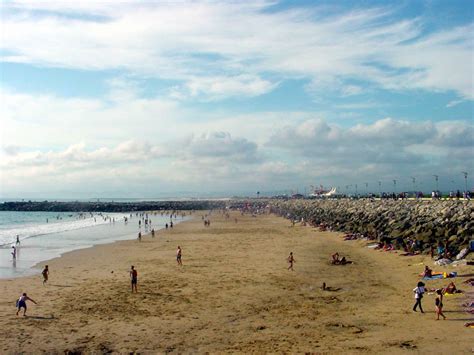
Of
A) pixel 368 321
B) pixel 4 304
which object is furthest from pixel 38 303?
pixel 368 321

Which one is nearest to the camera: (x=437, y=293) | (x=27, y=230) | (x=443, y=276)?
(x=437, y=293)

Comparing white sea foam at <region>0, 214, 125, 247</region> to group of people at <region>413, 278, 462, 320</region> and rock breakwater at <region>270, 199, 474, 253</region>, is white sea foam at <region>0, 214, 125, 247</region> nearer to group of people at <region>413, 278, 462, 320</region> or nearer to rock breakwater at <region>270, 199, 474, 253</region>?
rock breakwater at <region>270, 199, 474, 253</region>

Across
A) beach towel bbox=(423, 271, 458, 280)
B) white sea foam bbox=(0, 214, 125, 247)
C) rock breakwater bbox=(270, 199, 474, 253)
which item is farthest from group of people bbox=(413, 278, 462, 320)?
white sea foam bbox=(0, 214, 125, 247)

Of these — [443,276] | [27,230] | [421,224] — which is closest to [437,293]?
[443,276]

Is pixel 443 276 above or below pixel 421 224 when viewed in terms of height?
below

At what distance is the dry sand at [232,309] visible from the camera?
13266 mm

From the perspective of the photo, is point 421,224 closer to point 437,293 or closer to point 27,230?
point 437,293

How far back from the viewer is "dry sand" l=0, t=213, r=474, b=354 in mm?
13266

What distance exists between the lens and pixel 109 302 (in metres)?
18.5

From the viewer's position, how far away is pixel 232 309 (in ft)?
56.5

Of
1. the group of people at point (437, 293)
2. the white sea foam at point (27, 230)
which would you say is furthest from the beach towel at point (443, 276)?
the white sea foam at point (27, 230)

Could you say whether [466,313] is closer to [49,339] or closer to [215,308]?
[215,308]

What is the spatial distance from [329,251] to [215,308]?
18.0m

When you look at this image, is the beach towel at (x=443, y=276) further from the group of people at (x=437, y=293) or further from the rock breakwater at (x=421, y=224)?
the rock breakwater at (x=421, y=224)
